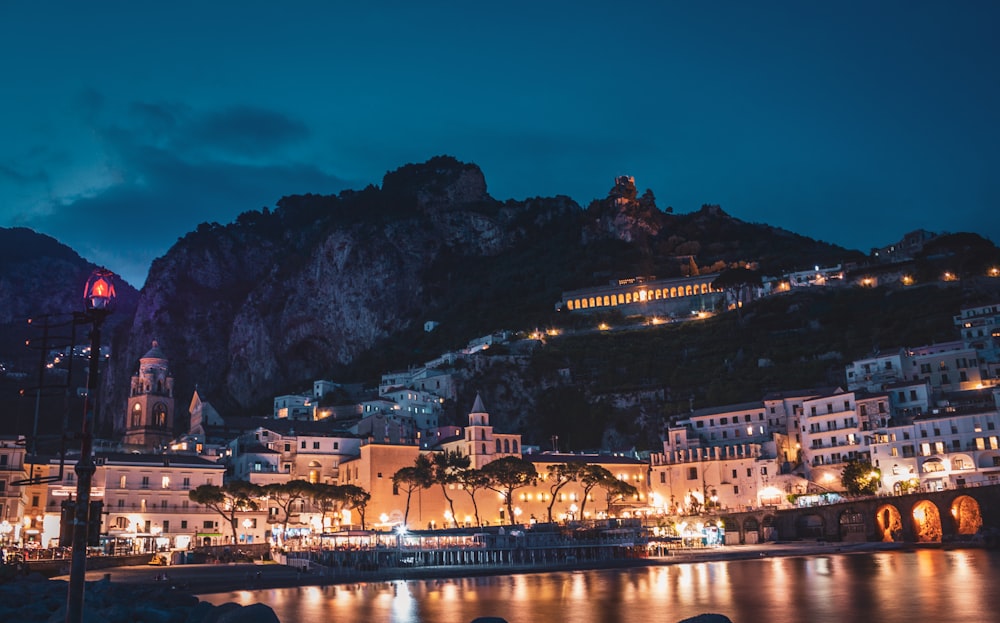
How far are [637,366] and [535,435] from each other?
1747 cm

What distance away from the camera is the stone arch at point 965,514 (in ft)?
216

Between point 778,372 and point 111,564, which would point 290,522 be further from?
point 778,372

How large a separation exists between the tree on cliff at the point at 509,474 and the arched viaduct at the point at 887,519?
1962cm

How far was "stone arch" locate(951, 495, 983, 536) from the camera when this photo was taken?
216 ft

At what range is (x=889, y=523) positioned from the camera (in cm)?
7300

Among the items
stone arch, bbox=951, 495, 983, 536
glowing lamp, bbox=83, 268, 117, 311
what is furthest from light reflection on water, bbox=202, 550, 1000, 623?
glowing lamp, bbox=83, 268, 117, 311

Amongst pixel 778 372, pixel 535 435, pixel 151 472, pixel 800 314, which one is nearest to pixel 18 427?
pixel 151 472

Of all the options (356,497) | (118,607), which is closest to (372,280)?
(356,497)

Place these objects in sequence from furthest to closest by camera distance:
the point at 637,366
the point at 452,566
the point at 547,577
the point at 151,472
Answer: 1. the point at 637,366
2. the point at 151,472
3. the point at 452,566
4. the point at 547,577

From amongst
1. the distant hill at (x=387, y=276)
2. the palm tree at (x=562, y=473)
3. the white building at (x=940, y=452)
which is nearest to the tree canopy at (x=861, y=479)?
the white building at (x=940, y=452)

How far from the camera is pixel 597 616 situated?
3719cm

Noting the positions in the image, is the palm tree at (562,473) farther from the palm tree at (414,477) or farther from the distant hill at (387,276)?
the distant hill at (387,276)

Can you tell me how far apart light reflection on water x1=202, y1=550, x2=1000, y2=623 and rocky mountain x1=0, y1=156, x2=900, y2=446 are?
84642 mm

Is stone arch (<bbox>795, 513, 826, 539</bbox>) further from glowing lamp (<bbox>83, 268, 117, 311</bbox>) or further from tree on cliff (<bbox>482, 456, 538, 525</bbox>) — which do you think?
glowing lamp (<bbox>83, 268, 117, 311</bbox>)
